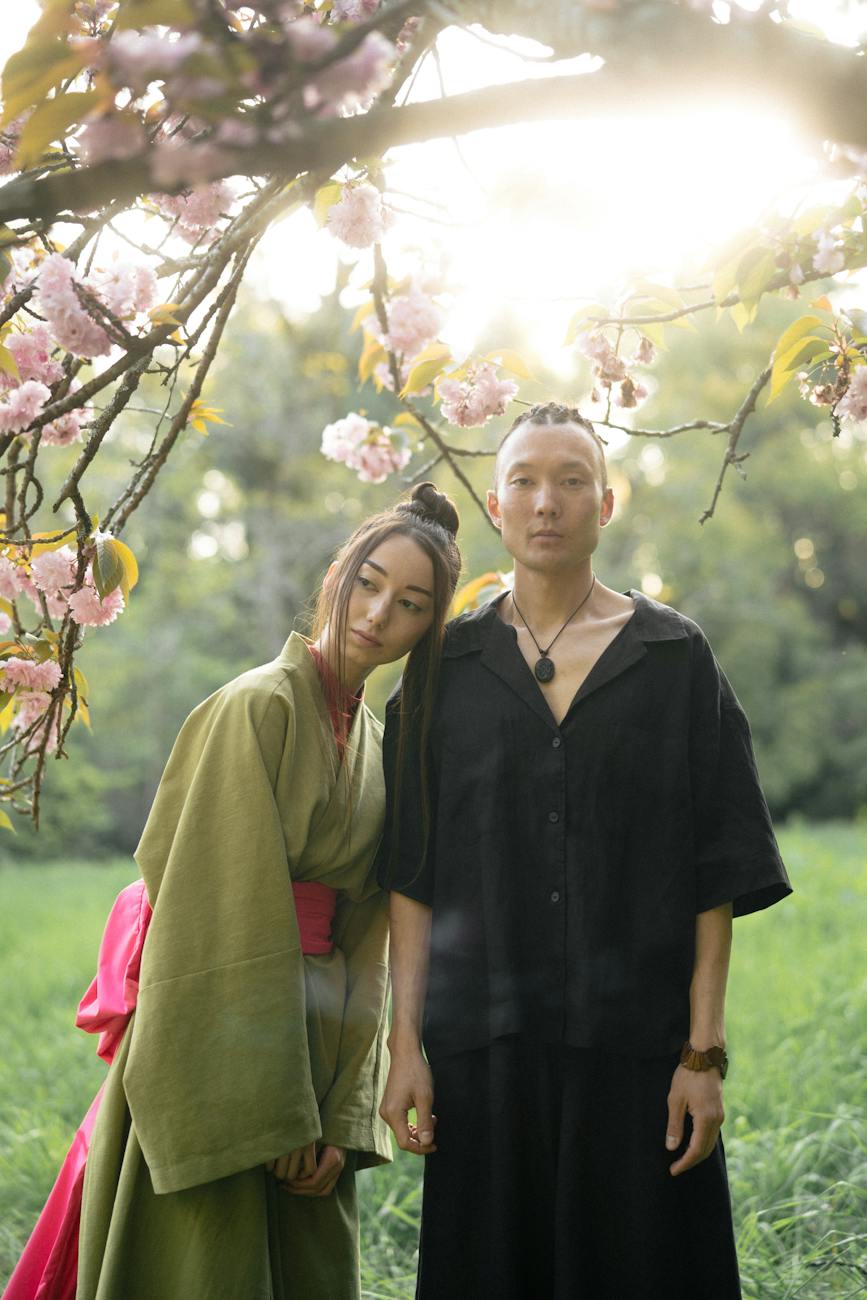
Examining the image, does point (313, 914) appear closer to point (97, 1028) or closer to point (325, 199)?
point (97, 1028)

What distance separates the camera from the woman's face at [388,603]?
2.01 m

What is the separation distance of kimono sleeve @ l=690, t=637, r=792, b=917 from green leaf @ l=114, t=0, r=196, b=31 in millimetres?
1265

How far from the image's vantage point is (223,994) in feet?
6.10

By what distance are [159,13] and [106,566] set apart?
0.98 m

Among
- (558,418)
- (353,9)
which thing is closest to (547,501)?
(558,418)

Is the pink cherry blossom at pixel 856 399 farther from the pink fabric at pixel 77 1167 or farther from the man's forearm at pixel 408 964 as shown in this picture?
the pink fabric at pixel 77 1167

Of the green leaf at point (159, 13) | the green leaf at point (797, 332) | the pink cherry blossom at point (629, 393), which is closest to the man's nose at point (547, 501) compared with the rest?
the green leaf at point (797, 332)

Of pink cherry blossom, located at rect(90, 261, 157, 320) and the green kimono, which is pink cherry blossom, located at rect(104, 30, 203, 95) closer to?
pink cherry blossom, located at rect(90, 261, 157, 320)

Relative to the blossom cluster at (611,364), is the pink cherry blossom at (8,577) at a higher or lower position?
lower

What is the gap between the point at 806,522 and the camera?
1742 centimetres

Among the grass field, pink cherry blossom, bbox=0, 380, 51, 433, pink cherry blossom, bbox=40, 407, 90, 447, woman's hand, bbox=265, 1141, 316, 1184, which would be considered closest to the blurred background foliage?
the grass field

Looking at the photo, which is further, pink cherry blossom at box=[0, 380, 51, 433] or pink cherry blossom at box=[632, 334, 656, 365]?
pink cherry blossom at box=[632, 334, 656, 365]

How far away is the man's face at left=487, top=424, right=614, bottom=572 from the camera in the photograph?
1.96 m

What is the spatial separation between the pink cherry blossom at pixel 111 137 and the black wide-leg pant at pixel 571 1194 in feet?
4.57
